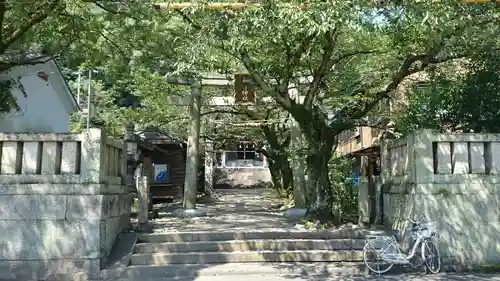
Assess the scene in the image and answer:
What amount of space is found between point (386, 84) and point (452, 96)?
1.49 meters

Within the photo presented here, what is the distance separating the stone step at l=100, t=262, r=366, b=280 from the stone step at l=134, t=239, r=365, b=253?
1.72ft

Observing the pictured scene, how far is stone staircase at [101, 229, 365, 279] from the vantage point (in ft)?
27.9

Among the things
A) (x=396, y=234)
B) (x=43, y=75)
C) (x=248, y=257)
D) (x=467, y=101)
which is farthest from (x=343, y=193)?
(x=43, y=75)

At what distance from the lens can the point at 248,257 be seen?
9016mm

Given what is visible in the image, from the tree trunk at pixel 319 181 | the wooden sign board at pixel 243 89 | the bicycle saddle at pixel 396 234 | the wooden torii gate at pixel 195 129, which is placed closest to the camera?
the bicycle saddle at pixel 396 234

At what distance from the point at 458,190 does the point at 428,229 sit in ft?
3.64

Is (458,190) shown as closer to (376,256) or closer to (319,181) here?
(376,256)

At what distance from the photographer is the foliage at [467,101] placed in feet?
33.3

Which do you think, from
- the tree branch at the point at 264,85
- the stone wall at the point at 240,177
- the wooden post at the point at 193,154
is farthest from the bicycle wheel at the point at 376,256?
the stone wall at the point at 240,177

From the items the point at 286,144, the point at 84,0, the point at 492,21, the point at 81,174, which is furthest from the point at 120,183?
the point at 286,144

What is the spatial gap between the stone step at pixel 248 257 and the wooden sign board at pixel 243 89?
18.1 feet

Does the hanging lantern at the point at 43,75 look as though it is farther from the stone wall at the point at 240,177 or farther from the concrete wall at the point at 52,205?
the stone wall at the point at 240,177

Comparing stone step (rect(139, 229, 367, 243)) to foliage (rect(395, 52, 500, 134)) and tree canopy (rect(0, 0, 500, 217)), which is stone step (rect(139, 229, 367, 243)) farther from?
foliage (rect(395, 52, 500, 134))

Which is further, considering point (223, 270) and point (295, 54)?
point (295, 54)
